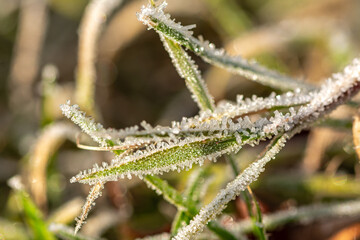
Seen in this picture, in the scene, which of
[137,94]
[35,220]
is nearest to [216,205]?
[35,220]

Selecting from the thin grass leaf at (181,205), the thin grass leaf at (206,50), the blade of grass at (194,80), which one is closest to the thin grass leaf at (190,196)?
the thin grass leaf at (181,205)

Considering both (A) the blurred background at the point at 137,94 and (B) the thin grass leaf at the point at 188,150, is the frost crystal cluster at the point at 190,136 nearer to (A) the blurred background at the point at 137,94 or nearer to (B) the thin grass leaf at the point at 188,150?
(B) the thin grass leaf at the point at 188,150

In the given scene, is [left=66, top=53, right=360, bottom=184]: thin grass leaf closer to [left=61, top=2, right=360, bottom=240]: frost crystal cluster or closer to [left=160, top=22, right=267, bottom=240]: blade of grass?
[left=61, top=2, right=360, bottom=240]: frost crystal cluster

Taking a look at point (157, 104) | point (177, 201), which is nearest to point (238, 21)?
point (157, 104)

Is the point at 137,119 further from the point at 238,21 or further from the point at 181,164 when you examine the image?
the point at 181,164

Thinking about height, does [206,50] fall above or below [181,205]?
above

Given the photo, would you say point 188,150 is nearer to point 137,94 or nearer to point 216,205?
point 216,205

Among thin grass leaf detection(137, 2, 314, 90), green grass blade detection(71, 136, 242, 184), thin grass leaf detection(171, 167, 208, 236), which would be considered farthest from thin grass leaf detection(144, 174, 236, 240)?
thin grass leaf detection(137, 2, 314, 90)
